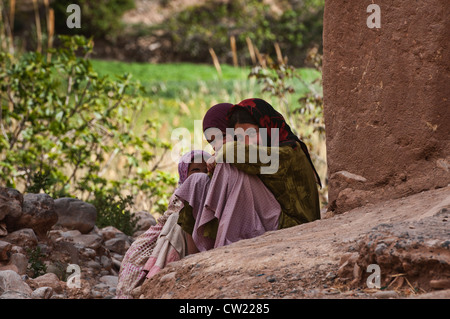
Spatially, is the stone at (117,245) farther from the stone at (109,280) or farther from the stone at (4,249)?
the stone at (4,249)

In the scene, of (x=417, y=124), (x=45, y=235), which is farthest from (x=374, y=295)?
(x=45, y=235)

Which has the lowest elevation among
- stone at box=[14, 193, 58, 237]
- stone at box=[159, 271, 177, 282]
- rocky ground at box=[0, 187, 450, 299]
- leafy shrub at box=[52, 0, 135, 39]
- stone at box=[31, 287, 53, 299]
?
stone at box=[31, 287, 53, 299]

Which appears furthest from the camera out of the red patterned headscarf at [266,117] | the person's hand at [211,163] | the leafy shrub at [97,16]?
the leafy shrub at [97,16]

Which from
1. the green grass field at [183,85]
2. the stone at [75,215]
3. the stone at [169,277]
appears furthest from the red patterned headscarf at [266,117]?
the green grass field at [183,85]

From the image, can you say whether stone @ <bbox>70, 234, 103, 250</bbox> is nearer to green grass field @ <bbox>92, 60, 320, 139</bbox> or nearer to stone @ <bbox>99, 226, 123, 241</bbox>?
stone @ <bbox>99, 226, 123, 241</bbox>

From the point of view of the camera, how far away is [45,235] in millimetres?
5090

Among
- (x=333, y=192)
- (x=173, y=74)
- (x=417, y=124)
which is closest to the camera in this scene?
(x=417, y=124)

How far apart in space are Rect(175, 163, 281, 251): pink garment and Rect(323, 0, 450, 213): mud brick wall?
0.46 meters

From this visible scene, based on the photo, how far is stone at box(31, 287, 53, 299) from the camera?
396 centimetres

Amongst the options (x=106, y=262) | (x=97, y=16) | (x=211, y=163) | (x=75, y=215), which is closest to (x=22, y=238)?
(x=106, y=262)

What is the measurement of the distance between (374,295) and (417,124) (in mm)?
1318

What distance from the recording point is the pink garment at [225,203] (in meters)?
3.77

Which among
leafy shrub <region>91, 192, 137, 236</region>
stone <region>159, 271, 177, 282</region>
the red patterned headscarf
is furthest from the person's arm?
leafy shrub <region>91, 192, 137, 236</region>
